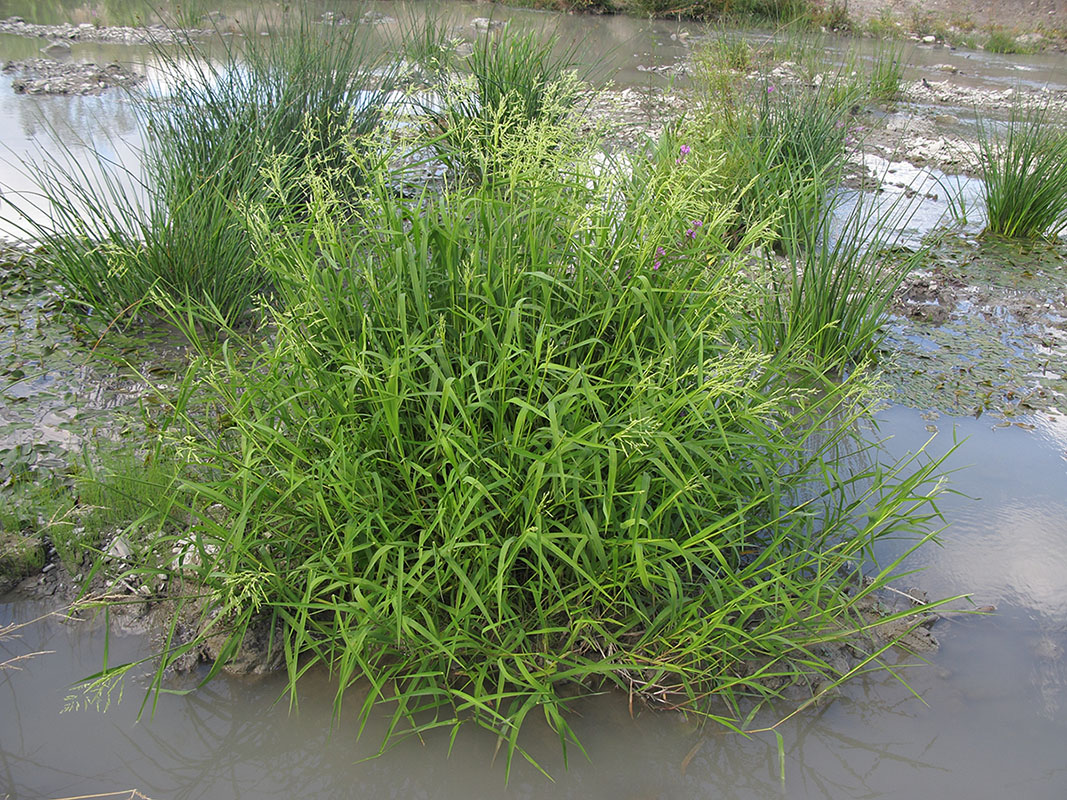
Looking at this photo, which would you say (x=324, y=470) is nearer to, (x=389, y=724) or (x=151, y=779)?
(x=389, y=724)

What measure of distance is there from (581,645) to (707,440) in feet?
2.12

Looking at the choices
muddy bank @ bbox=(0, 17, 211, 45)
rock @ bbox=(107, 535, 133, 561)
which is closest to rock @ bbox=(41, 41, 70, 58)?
muddy bank @ bbox=(0, 17, 211, 45)

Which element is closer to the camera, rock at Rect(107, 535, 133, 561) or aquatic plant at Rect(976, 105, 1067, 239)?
rock at Rect(107, 535, 133, 561)

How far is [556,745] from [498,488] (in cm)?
65

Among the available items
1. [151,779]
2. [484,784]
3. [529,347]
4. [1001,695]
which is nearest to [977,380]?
[1001,695]

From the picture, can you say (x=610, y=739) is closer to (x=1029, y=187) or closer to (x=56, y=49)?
(x=1029, y=187)

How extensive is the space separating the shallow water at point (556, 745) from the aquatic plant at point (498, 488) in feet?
0.28

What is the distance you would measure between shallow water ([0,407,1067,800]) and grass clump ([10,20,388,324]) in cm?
130

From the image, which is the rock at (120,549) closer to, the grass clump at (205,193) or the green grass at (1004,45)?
the grass clump at (205,193)

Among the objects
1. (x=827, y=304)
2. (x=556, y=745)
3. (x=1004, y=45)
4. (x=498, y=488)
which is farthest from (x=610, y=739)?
(x=1004, y=45)

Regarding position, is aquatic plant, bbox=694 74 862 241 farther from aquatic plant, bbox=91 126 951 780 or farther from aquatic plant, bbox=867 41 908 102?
aquatic plant, bbox=867 41 908 102

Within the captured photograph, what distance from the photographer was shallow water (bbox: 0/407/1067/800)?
1.76m

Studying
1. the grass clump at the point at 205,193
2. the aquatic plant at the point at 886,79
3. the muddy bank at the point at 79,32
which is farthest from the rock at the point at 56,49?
the aquatic plant at the point at 886,79

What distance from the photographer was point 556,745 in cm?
187
